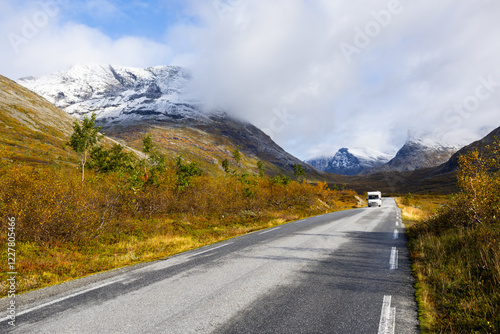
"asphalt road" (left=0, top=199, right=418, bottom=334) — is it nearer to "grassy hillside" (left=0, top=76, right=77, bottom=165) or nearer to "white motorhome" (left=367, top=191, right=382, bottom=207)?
"white motorhome" (left=367, top=191, right=382, bottom=207)

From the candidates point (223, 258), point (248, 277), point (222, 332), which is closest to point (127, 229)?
point (223, 258)

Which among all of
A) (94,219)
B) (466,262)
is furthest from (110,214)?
(466,262)

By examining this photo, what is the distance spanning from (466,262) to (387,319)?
132 inches

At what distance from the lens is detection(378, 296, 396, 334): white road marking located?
135 inches

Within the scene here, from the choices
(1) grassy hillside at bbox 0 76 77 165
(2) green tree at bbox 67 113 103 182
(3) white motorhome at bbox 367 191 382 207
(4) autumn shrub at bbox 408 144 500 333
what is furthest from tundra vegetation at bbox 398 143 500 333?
(1) grassy hillside at bbox 0 76 77 165

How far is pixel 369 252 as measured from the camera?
7.97 meters

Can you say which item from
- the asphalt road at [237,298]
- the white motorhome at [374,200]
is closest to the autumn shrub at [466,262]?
the asphalt road at [237,298]

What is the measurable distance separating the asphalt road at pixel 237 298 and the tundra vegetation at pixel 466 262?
35cm

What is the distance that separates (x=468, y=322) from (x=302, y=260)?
13.0 feet

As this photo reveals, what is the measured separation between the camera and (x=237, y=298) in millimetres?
4547

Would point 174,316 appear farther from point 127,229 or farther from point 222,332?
point 127,229

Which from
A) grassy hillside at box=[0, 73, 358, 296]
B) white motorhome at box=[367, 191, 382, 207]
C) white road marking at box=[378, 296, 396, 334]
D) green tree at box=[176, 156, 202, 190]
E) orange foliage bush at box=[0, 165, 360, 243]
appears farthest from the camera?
white motorhome at box=[367, 191, 382, 207]

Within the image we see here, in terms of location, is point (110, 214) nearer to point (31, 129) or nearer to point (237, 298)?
point (237, 298)

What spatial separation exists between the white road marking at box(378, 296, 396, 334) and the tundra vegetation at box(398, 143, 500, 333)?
371 millimetres
